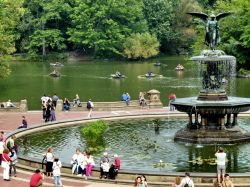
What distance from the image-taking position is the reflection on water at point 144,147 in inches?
1062

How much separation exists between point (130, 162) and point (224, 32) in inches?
2392

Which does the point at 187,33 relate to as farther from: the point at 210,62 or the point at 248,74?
the point at 210,62

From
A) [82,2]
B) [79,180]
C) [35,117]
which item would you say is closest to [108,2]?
[82,2]

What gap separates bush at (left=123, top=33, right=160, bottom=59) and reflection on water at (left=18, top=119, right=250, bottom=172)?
8014 cm

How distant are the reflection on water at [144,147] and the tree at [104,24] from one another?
271 feet

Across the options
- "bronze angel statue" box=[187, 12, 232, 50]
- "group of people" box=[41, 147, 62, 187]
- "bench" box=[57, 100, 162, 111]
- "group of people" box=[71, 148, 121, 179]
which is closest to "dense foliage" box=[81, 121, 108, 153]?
"group of people" box=[41, 147, 62, 187]

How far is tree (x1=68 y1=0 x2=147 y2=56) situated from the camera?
394 ft

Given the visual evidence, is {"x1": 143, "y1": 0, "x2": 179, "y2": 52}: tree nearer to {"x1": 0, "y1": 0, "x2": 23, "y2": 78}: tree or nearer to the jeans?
{"x1": 0, "y1": 0, "x2": 23, "y2": 78}: tree

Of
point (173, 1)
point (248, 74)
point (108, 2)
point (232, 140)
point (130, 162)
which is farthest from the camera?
point (173, 1)

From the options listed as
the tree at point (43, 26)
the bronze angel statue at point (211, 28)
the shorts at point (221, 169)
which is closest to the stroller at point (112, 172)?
the shorts at point (221, 169)

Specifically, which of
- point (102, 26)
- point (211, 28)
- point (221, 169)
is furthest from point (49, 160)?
point (102, 26)

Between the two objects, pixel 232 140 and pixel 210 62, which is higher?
pixel 210 62

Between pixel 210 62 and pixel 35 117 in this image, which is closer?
pixel 210 62

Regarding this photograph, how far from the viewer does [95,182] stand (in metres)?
24.5
